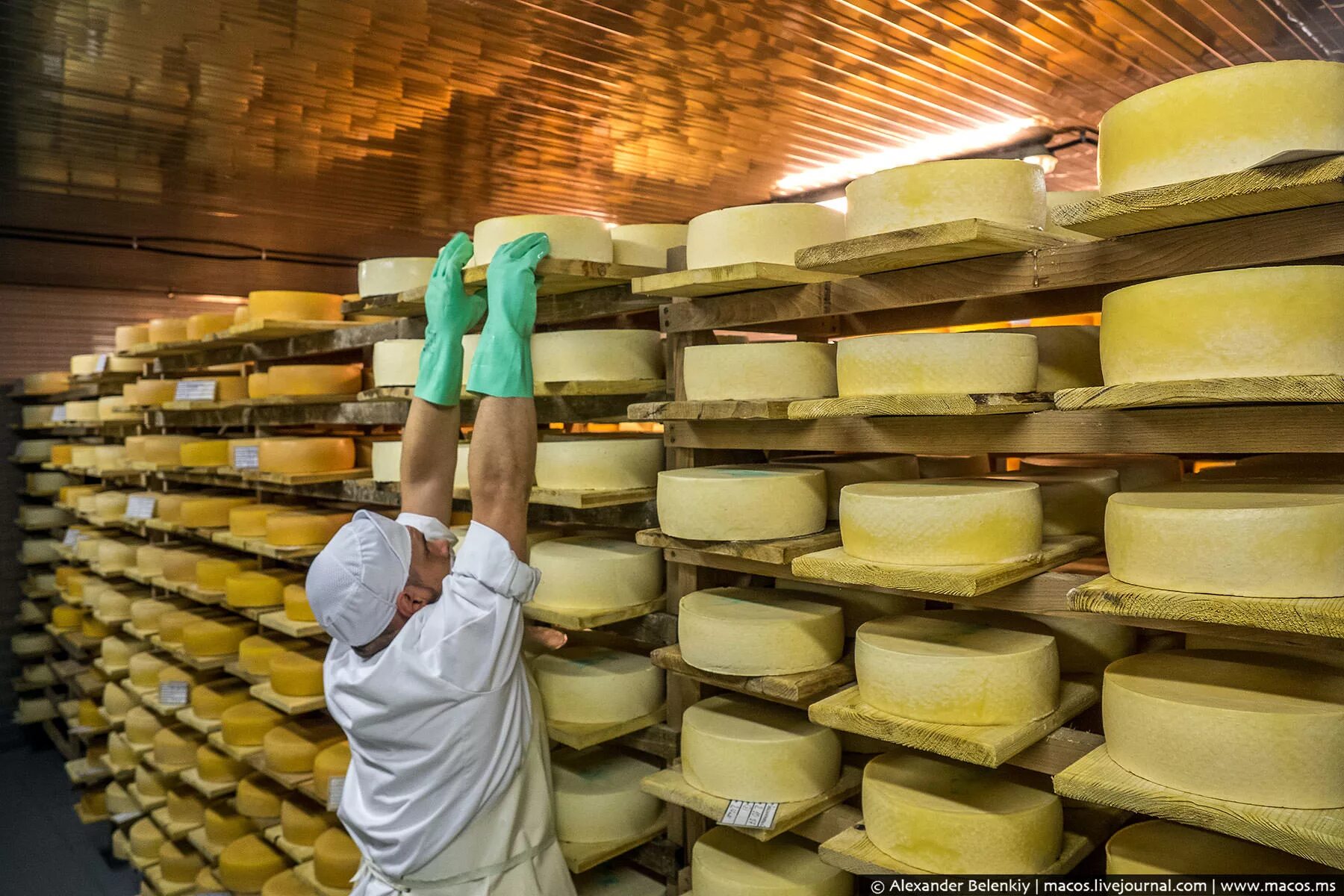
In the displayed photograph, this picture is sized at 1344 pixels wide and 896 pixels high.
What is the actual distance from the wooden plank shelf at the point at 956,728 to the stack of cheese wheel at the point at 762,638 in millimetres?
162

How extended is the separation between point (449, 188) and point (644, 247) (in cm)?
254

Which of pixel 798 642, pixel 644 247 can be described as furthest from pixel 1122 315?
pixel 644 247

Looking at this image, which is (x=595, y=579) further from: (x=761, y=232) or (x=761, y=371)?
(x=761, y=232)

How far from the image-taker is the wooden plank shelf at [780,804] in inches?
77.9

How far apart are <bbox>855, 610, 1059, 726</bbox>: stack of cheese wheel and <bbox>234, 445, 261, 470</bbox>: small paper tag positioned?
2.81m

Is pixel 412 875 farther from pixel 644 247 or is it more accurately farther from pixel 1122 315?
pixel 1122 315

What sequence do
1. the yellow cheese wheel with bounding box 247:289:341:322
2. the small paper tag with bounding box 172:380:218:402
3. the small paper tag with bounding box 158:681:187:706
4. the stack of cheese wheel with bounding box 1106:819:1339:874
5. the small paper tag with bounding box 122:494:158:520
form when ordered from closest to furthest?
1. the stack of cheese wheel with bounding box 1106:819:1339:874
2. the yellow cheese wheel with bounding box 247:289:341:322
3. the small paper tag with bounding box 172:380:218:402
4. the small paper tag with bounding box 158:681:187:706
5. the small paper tag with bounding box 122:494:158:520

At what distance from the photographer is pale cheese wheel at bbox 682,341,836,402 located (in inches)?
82.2

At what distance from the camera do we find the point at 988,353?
171cm

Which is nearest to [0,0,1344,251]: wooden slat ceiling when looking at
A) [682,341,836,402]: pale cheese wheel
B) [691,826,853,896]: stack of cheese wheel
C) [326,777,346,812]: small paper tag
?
[682,341,836,402]: pale cheese wheel

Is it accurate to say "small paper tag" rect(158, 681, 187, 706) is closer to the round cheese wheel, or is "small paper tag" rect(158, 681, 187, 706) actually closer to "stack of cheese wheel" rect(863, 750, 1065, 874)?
"stack of cheese wheel" rect(863, 750, 1065, 874)

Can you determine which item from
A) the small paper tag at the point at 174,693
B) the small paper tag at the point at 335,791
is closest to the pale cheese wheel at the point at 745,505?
the small paper tag at the point at 335,791

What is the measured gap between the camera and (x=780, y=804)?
2.02m

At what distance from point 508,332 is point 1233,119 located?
4.95 ft
